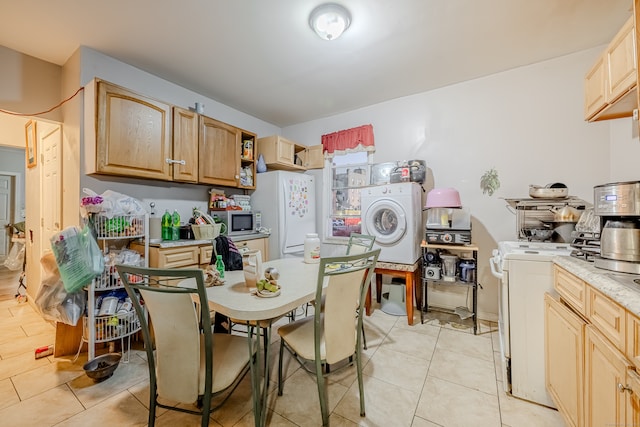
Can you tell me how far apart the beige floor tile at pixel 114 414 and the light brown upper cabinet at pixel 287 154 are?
2859mm

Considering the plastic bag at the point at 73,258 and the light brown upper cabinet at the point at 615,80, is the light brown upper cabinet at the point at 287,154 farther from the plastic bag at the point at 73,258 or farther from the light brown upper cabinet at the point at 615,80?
the light brown upper cabinet at the point at 615,80

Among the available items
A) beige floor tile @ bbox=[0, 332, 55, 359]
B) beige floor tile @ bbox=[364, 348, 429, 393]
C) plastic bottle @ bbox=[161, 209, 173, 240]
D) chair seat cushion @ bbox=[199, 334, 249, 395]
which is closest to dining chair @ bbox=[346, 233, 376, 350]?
beige floor tile @ bbox=[364, 348, 429, 393]

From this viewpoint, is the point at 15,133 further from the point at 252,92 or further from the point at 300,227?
the point at 300,227

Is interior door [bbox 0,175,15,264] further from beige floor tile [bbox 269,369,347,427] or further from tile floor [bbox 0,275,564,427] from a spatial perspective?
beige floor tile [bbox 269,369,347,427]

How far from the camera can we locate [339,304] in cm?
134

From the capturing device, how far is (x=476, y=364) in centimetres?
195

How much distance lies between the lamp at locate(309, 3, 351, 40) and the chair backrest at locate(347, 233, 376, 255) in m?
1.67

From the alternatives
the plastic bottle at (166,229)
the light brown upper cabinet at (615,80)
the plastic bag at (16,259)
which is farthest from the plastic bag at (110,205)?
the light brown upper cabinet at (615,80)

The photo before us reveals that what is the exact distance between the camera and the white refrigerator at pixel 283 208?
340 centimetres

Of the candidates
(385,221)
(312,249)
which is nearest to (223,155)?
(312,249)

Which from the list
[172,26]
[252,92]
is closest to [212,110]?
[252,92]

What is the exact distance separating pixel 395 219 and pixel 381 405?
1.80 metres

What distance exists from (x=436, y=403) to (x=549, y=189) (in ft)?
6.51

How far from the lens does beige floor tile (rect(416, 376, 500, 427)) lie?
142cm
